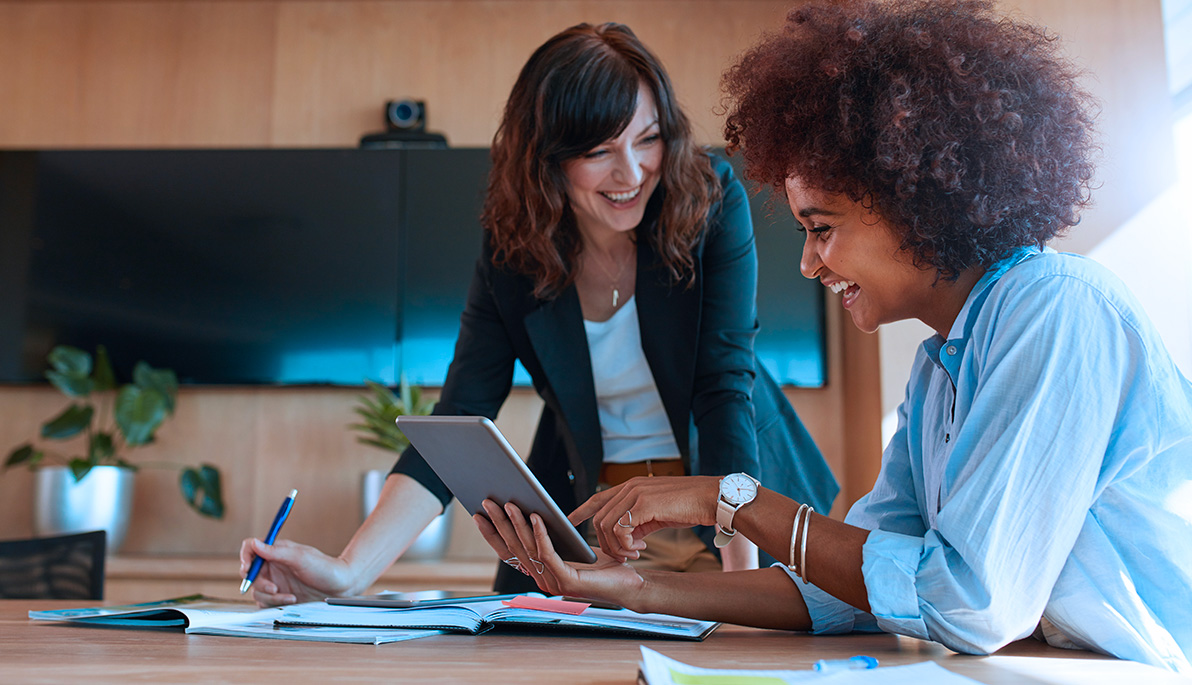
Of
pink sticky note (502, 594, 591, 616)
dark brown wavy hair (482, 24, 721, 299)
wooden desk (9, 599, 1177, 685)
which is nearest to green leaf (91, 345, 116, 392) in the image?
dark brown wavy hair (482, 24, 721, 299)

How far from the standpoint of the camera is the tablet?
2.80 ft

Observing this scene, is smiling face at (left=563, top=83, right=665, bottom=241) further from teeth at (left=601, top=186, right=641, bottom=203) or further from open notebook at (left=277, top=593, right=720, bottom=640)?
open notebook at (left=277, top=593, right=720, bottom=640)

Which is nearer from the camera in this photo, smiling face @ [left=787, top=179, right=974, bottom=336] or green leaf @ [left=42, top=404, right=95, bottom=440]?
smiling face @ [left=787, top=179, right=974, bottom=336]

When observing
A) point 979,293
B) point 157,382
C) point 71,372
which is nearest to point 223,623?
point 979,293

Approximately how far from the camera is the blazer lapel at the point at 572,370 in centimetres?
147

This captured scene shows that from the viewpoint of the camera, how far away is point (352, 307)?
3365mm

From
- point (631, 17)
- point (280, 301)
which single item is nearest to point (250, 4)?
point (280, 301)

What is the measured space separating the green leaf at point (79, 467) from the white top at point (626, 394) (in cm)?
220

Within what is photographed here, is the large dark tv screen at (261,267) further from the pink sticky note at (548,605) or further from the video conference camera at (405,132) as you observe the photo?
the pink sticky note at (548,605)

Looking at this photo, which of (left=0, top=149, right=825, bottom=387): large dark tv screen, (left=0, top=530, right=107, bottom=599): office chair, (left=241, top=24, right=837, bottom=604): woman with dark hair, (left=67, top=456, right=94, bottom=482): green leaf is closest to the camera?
(left=241, top=24, right=837, bottom=604): woman with dark hair

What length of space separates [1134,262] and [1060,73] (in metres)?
1.81

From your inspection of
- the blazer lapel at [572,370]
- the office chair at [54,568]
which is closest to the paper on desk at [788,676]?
the blazer lapel at [572,370]

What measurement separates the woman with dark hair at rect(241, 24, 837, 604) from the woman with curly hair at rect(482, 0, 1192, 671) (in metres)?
0.34

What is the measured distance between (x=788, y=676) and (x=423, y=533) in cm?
255
